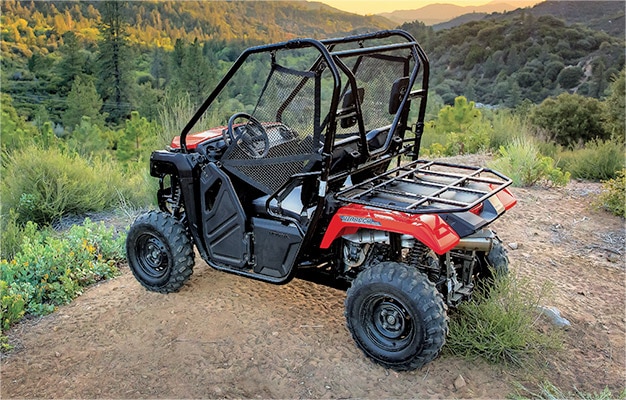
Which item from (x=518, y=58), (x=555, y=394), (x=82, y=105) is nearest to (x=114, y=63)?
(x=82, y=105)

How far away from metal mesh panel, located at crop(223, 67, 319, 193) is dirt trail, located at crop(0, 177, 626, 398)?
993 millimetres

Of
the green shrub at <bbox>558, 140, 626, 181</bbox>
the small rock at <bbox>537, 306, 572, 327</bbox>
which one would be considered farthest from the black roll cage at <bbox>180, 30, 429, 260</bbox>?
the green shrub at <bbox>558, 140, 626, 181</bbox>

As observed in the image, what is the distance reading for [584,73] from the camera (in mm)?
27125

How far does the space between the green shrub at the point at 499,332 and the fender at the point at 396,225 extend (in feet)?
2.19

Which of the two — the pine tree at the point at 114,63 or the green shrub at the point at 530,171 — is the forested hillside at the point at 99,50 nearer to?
the pine tree at the point at 114,63

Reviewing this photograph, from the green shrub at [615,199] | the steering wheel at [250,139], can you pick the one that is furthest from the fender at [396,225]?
the green shrub at [615,199]

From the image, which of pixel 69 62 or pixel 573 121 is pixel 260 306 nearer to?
pixel 573 121

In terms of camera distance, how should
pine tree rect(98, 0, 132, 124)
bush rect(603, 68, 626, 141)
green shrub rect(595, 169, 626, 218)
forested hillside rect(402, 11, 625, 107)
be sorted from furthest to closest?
pine tree rect(98, 0, 132, 124), forested hillside rect(402, 11, 625, 107), bush rect(603, 68, 626, 141), green shrub rect(595, 169, 626, 218)

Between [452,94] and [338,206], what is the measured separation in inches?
1022

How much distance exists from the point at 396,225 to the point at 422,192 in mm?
618

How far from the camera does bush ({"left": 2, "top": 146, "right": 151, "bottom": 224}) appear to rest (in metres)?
7.41

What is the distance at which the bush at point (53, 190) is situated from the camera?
24.3 feet

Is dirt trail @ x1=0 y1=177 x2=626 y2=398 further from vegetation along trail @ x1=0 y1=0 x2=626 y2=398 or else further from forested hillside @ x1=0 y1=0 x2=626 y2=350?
forested hillside @ x1=0 y1=0 x2=626 y2=350

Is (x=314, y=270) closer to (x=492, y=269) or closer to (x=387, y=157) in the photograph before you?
(x=387, y=157)
